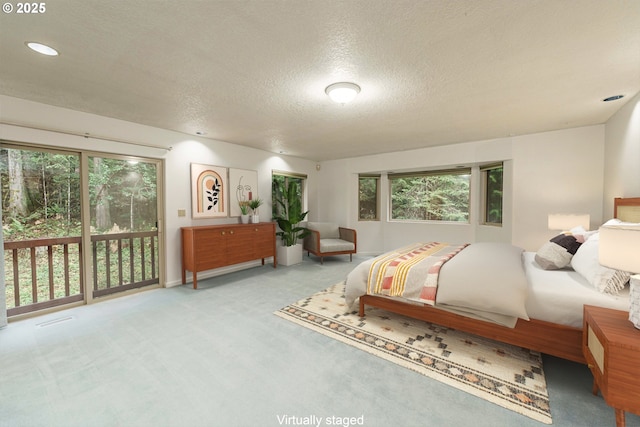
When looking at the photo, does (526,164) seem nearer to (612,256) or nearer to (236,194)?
(612,256)

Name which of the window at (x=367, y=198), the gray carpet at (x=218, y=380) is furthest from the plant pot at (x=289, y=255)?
the gray carpet at (x=218, y=380)

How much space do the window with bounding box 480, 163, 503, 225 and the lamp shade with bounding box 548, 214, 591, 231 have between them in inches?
36.3

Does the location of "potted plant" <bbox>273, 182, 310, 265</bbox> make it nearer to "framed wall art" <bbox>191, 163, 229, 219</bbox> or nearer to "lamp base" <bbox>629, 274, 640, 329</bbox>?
"framed wall art" <bbox>191, 163, 229, 219</bbox>

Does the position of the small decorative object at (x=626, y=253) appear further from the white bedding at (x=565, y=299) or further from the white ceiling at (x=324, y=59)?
the white ceiling at (x=324, y=59)

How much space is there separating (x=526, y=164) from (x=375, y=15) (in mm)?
4033

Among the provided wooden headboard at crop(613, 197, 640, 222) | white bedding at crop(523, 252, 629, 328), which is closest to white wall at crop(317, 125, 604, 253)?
wooden headboard at crop(613, 197, 640, 222)

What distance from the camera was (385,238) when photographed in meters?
5.98

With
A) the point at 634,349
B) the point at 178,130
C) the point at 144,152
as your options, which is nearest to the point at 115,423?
the point at 634,349

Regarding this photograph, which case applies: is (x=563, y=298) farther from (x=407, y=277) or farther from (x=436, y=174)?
(x=436, y=174)

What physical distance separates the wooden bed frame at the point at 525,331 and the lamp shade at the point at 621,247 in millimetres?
617

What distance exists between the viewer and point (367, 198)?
20.2ft

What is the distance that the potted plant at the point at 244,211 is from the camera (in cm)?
457

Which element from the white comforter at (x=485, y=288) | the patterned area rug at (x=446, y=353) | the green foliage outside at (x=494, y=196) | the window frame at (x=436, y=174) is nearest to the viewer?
the patterned area rug at (x=446, y=353)

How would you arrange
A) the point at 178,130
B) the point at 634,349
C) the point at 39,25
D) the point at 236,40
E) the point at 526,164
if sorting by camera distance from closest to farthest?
the point at 634,349 < the point at 39,25 < the point at 236,40 < the point at 178,130 < the point at 526,164
